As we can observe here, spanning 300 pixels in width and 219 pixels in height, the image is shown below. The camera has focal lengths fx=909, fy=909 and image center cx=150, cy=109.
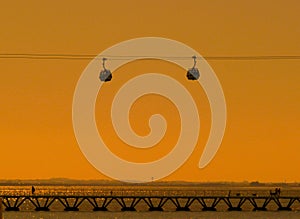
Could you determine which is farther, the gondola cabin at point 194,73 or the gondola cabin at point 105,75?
the gondola cabin at point 105,75

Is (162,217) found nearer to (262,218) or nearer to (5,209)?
(262,218)

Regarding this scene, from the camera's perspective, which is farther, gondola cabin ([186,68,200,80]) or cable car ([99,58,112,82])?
cable car ([99,58,112,82])

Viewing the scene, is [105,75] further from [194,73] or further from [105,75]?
[194,73]

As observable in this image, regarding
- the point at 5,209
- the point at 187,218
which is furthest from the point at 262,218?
the point at 5,209

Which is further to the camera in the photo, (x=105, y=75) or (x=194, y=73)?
(x=105, y=75)

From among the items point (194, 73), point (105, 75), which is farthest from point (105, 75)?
point (194, 73)

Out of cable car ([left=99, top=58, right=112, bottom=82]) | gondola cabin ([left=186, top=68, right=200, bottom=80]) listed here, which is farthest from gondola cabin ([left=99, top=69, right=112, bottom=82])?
gondola cabin ([left=186, top=68, right=200, bottom=80])

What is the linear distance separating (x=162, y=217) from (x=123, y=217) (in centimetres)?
638

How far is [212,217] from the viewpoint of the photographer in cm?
12656

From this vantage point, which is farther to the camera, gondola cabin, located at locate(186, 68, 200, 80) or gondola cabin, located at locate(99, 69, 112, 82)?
gondola cabin, located at locate(99, 69, 112, 82)

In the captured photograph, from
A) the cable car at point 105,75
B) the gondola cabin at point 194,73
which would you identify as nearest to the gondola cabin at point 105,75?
the cable car at point 105,75

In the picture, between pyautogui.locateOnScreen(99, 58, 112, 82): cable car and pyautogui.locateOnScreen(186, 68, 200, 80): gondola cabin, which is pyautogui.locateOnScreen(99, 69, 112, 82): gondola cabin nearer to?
pyautogui.locateOnScreen(99, 58, 112, 82): cable car

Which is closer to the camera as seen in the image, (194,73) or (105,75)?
(194,73)

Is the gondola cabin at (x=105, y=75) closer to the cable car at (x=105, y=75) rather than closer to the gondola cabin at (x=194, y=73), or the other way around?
the cable car at (x=105, y=75)
